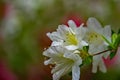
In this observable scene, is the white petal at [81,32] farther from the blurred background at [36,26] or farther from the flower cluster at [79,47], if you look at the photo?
the blurred background at [36,26]

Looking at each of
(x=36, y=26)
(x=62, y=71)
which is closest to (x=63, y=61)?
(x=62, y=71)

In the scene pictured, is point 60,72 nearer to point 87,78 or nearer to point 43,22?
point 87,78

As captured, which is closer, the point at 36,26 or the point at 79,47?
the point at 79,47

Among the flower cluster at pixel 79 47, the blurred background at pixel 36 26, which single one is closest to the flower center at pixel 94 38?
the flower cluster at pixel 79 47

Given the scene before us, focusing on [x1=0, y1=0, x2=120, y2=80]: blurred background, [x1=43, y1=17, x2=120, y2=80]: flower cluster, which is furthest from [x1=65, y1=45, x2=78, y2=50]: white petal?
[x1=0, y1=0, x2=120, y2=80]: blurred background

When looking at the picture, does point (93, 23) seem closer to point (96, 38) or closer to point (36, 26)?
point (96, 38)

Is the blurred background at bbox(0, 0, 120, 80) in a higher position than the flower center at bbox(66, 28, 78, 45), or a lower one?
higher

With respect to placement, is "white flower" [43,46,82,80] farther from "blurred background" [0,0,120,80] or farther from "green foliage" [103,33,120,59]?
"blurred background" [0,0,120,80]
